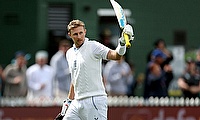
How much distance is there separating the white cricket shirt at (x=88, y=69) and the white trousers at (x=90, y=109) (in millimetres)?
63

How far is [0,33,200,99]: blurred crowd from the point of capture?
15.2m

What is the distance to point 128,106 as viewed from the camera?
14.5m

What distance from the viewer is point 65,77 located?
51.2 feet

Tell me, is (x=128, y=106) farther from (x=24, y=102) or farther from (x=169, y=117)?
(x=24, y=102)

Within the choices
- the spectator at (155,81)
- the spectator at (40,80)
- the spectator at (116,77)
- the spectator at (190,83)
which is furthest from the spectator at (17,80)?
the spectator at (190,83)

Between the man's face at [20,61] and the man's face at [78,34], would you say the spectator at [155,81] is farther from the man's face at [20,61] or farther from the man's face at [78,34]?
the man's face at [78,34]

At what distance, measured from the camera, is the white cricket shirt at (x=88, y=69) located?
963cm

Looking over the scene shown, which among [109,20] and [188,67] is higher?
[109,20]

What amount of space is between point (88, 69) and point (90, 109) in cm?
50

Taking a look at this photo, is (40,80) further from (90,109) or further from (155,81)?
(90,109)

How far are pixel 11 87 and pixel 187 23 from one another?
5290 mm

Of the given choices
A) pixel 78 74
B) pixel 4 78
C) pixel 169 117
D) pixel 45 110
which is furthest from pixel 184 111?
pixel 78 74

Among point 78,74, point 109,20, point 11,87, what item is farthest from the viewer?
point 109,20

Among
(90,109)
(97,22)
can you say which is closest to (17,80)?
(97,22)
